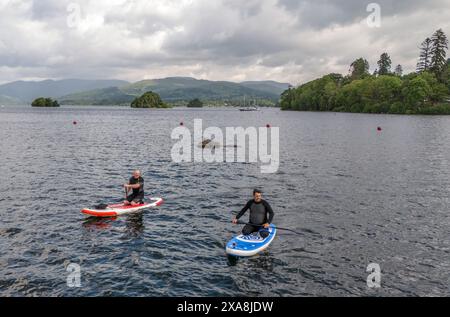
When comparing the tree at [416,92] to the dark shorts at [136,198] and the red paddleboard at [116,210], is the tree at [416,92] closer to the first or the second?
the dark shorts at [136,198]

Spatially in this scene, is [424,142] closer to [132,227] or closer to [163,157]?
[163,157]

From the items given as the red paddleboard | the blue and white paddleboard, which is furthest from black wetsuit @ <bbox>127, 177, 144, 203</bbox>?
the blue and white paddleboard

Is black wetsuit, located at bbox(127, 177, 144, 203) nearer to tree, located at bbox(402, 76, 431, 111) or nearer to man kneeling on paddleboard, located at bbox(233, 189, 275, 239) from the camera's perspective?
man kneeling on paddleboard, located at bbox(233, 189, 275, 239)

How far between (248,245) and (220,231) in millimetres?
3899

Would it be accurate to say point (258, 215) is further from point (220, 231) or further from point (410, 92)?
point (410, 92)

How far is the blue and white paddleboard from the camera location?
1835 cm

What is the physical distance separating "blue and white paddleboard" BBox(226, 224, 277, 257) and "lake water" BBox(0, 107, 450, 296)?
18.5 inches

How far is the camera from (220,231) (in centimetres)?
2245

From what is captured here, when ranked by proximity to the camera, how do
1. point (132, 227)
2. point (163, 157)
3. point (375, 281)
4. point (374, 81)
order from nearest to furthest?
point (375, 281) < point (132, 227) < point (163, 157) < point (374, 81)

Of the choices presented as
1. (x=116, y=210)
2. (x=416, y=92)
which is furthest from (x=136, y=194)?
(x=416, y=92)

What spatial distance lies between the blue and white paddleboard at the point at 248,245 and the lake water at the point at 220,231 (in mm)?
471

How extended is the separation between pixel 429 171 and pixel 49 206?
39.5 metres

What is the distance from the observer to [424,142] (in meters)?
66.0
